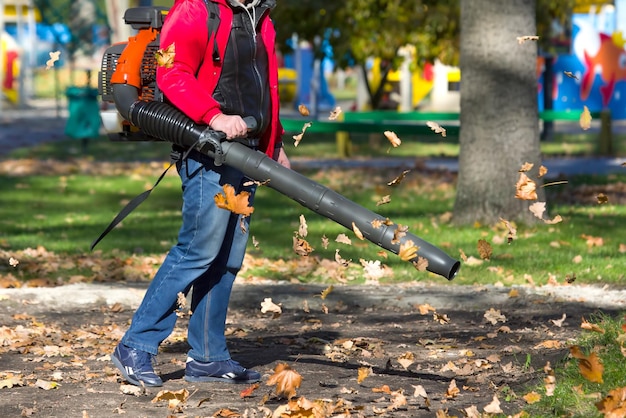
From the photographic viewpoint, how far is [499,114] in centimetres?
1053

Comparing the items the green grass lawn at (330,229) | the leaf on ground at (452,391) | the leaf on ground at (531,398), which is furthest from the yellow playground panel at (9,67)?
the leaf on ground at (531,398)

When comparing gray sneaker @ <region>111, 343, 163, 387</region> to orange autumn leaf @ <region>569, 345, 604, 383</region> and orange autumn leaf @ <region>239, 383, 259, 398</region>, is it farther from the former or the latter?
orange autumn leaf @ <region>569, 345, 604, 383</region>

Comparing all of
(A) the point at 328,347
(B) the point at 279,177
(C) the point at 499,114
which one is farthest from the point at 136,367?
(C) the point at 499,114

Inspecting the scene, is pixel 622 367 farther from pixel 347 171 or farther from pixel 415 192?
pixel 347 171

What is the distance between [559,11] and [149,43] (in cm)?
1689

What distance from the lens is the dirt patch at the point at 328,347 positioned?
501cm

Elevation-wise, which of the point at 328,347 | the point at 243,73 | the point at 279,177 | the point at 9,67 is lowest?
the point at 328,347

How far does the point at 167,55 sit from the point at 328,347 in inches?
82.1

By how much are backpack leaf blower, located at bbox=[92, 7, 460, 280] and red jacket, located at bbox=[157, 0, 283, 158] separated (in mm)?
93

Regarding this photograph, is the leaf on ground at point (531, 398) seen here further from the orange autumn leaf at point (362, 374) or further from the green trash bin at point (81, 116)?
the green trash bin at point (81, 116)

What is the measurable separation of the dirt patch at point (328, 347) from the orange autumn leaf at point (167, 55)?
1.44m

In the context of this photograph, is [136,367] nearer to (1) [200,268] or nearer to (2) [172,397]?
(2) [172,397]

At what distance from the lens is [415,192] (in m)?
13.7

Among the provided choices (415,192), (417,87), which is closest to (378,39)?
(415,192)
